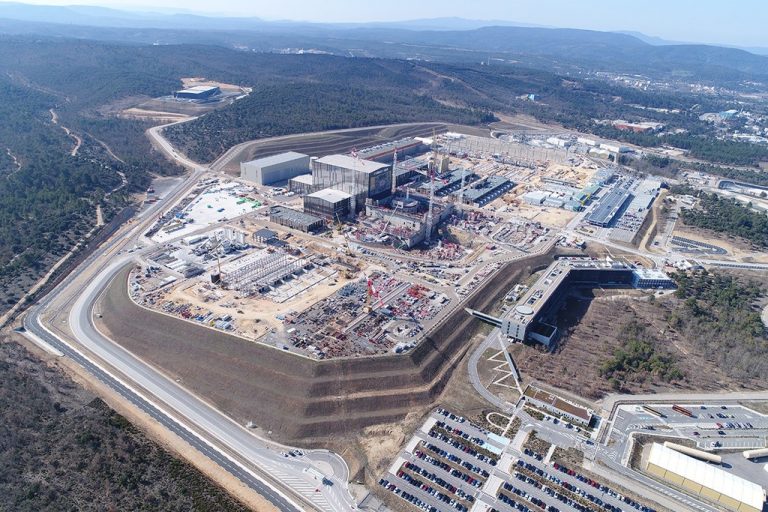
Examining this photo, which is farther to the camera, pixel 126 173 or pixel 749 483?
pixel 126 173

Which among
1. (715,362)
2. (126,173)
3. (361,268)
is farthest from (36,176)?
(715,362)

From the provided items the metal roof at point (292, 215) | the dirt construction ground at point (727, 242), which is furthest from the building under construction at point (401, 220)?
the dirt construction ground at point (727, 242)

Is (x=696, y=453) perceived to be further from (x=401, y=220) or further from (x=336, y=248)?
(x=401, y=220)

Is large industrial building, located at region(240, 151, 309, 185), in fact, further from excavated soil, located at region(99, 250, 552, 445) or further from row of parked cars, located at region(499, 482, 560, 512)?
row of parked cars, located at region(499, 482, 560, 512)

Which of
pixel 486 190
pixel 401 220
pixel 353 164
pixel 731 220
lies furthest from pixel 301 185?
pixel 731 220

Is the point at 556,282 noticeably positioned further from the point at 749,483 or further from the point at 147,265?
the point at 147,265
